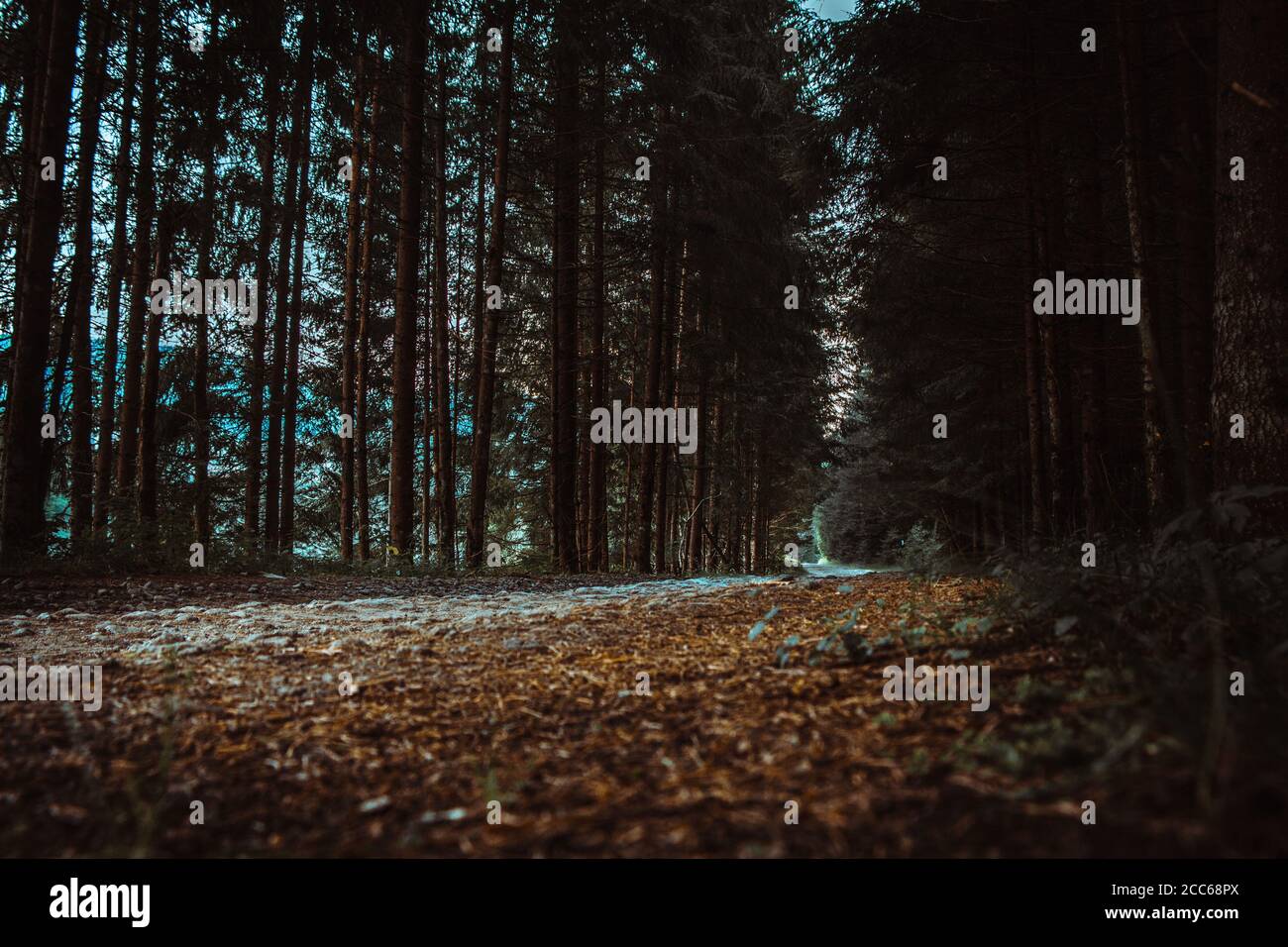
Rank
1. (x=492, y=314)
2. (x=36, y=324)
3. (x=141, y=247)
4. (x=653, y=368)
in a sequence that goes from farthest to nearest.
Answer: (x=653, y=368), (x=492, y=314), (x=141, y=247), (x=36, y=324)

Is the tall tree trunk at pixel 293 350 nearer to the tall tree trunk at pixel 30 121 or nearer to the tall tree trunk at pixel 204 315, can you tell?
the tall tree trunk at pixel 204 315

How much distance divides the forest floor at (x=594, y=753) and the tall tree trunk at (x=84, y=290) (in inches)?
256

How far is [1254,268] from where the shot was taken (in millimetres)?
4473

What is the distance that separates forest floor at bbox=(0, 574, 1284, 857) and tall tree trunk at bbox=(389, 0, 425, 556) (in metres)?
6.80

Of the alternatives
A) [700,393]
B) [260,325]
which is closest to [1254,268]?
[700,393]

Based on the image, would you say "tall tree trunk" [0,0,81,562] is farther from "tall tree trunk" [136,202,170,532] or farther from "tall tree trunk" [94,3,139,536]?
"tall tree trunk" [136,202,170,532]

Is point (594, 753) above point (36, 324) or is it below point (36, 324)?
below

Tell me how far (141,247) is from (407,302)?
3.95m

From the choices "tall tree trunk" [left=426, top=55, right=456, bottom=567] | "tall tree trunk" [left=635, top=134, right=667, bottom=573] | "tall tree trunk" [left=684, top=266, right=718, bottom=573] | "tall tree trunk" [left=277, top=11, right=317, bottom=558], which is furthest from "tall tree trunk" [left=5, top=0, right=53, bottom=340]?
"tall tree trunk" [left=684, top=266, right=718, bottom=573]

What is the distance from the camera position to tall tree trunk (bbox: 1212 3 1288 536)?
435 cm

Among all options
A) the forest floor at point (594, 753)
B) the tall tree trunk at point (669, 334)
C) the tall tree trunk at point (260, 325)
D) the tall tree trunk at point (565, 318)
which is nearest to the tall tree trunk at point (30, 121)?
the tall tree trunk at point (260, 325)

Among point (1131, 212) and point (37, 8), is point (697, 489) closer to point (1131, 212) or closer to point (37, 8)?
point (1131, 212)

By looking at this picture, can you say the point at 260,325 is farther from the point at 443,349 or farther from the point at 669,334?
the point at 669,334
